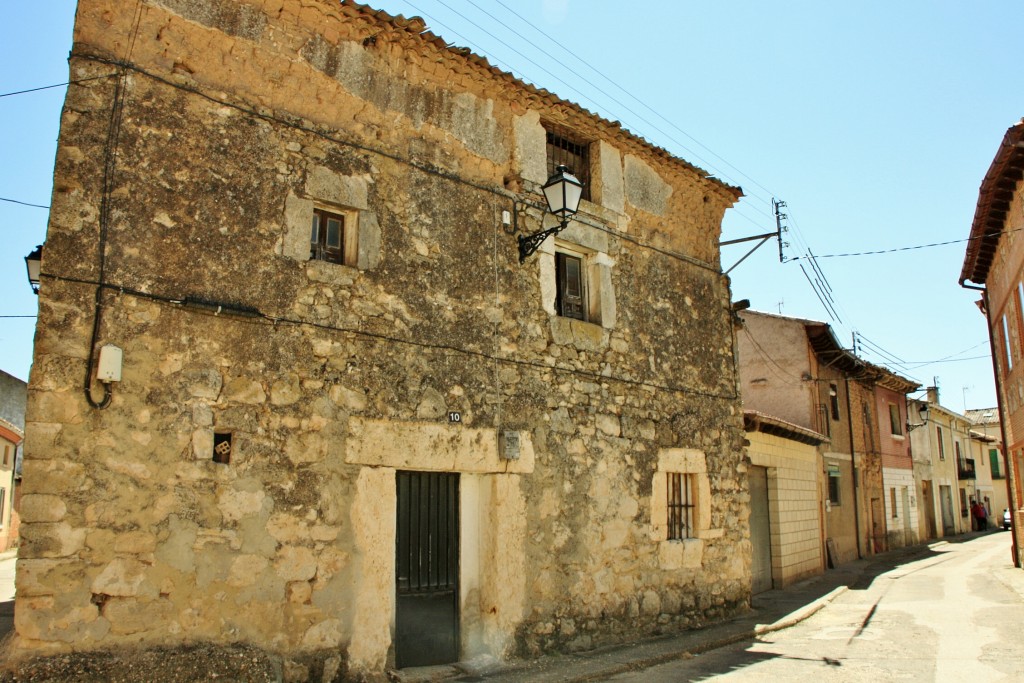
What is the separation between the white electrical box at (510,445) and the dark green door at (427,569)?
0.56 meters

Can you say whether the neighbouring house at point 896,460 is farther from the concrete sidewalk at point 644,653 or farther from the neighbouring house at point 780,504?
the concrete sidewalk at point 644,653

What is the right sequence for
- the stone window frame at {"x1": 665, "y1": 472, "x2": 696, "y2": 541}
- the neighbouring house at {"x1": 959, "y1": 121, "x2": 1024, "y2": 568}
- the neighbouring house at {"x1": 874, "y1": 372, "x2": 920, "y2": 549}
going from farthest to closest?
the neighbouring house at {"x1": 874, "y1": 372, "x2": 920, "y2": 549} → the neighbouring house at {"x1": 959, "y1": 121, "x2": 1024, "y2": 568} → the stone window frame at {"x1": 665, "y1": 472, "x2": 696, "y2": 541}

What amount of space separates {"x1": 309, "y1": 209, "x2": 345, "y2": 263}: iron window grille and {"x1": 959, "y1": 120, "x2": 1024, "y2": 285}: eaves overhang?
33.2 feet

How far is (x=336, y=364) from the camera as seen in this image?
21.7ft

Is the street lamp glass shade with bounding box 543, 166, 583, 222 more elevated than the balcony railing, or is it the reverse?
the street lamp glass shade with bounding box 543, 166, 583, 222

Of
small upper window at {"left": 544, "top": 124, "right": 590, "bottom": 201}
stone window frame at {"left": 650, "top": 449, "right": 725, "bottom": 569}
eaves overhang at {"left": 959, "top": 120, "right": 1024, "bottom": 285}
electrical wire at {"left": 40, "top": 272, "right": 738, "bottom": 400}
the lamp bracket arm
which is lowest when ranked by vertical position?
stone window frame at {"left": 650, "top": 449, "right": 725, "bottom": 569}

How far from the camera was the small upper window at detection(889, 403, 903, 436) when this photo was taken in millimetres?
25438

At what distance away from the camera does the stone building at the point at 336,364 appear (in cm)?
543

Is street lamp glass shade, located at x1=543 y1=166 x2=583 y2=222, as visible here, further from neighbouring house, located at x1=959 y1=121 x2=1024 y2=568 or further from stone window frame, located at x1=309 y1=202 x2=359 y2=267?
neighbouring house, located at x1=959 y1=121 x2=1024 y2=568

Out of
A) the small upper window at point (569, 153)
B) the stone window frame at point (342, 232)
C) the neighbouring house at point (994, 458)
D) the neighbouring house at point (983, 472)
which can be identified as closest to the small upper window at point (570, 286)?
the small upper window at point (569, 153)

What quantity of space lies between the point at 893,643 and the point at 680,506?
8.99 ft

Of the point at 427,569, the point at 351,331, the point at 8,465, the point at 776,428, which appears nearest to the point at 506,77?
the point at 351,331

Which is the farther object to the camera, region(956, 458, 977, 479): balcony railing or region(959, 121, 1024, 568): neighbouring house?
region(956, 458, 977, 479): balcony railing

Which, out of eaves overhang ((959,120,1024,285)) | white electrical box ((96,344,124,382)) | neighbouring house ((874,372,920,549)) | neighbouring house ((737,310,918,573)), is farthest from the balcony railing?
white electrical box ((96,344,124,382))
